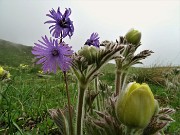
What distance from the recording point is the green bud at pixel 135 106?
115 cm

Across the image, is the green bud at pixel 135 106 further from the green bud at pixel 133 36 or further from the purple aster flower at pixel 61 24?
the green bud at pixel 133 36

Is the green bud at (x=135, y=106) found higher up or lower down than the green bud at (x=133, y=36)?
lower down

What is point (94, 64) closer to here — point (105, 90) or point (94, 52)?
point (94, 52)

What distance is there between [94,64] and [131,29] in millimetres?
605

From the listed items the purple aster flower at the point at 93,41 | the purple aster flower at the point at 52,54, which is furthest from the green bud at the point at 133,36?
the purple aster flower at the point at 52,54

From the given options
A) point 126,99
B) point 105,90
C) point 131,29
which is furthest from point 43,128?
point 126,99

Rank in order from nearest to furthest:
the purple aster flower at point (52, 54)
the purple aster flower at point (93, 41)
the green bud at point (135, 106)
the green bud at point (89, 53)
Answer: the green bud at point (135, 106) → the purple aster flower at point (52, 54) → the green bud at point (89, 53) → the purple aster flower at point (93, 41)

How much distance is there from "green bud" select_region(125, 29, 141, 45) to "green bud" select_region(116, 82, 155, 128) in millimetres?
859

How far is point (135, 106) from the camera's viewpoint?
45.1 inches

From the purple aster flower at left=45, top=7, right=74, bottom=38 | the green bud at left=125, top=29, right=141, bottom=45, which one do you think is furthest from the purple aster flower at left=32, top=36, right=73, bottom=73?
the green bud at left=125, top=29, right=141, bottom=45

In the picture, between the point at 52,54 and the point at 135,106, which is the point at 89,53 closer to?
the point at 52,54

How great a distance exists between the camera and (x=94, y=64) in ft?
4.98

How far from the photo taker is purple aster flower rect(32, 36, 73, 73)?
4.29 feet

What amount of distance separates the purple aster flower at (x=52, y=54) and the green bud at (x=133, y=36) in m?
0.77
